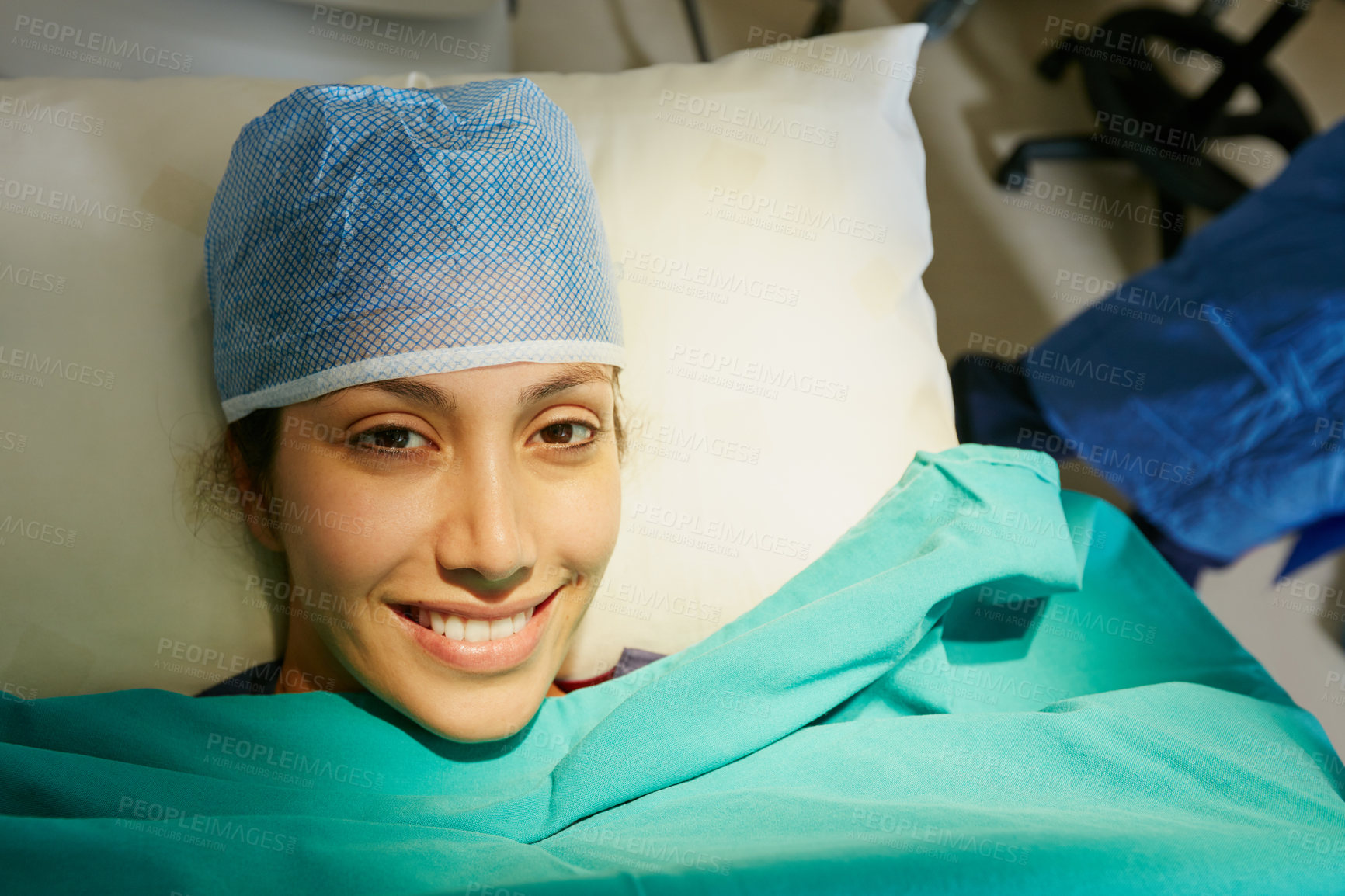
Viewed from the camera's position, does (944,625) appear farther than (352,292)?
Yes

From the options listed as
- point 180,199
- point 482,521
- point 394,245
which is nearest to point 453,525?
point 482,521

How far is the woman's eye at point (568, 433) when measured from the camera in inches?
34.6

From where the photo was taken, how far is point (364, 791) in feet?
2.88

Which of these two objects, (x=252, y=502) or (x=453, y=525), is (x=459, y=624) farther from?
(x=252, y=502)

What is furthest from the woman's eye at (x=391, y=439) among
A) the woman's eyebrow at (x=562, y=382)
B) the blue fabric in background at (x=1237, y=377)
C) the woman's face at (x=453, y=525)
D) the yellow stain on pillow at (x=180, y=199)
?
the blue fabric in background at (x=1237, y=377)

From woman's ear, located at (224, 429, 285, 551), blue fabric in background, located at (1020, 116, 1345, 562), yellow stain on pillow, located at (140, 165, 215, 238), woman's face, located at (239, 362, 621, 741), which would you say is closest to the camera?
woman's face, located at (239, 362, 621, 741)

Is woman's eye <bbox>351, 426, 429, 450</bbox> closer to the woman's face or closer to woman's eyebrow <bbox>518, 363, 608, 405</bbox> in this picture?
the woman's face

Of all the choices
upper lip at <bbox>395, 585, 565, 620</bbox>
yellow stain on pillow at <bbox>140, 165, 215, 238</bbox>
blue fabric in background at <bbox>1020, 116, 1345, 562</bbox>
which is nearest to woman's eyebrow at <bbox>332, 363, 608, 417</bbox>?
upper lip at <bbox>395, 585, 565, 620</bbox>

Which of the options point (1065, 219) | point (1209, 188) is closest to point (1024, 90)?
point (1065, 219)

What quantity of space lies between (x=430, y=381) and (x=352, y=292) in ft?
0.37

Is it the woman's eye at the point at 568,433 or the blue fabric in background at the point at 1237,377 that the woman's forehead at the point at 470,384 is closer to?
the woman's eye at the point at 568,433

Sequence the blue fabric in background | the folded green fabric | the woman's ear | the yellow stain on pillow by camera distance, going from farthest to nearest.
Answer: the blue fabric in background
the yellow stain on pillow
the woman's ear
the folded green fabric

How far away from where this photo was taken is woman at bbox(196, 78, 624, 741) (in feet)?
2.57

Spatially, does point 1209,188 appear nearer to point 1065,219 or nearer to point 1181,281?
point 1065,219
